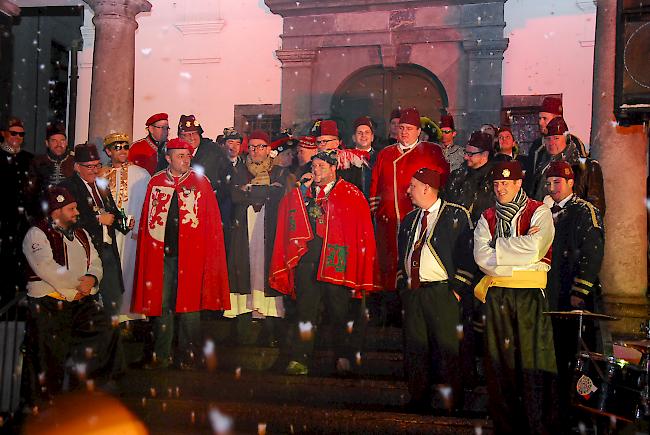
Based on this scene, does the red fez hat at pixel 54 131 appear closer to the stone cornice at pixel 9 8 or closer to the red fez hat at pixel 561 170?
the stone cornice at pixel 9 8

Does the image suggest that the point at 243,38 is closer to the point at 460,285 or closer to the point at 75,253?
the point at 75,253

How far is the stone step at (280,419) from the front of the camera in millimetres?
6352

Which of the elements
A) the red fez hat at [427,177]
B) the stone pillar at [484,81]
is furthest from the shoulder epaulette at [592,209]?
the stone pillar at [484,81]

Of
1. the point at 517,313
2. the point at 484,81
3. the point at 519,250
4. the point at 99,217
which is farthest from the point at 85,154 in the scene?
the point at 484,81

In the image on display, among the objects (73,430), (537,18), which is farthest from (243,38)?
(73,430)

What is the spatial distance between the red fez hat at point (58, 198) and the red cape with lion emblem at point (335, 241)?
6.40 ft

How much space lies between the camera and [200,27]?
40.6 ft

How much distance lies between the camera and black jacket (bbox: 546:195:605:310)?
673 centimetres

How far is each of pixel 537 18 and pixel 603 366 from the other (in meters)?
6.38

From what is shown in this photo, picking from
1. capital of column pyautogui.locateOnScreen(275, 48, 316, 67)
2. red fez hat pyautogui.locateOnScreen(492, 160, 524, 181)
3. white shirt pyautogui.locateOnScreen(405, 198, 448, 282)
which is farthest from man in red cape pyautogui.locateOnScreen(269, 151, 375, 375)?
capital of column pyautogui.locateOnScreen(275, 48, 316, 67)

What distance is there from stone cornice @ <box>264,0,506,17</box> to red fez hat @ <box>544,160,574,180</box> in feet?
17.3

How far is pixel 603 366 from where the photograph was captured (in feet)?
19.1

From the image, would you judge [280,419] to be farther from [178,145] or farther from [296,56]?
[296,56]

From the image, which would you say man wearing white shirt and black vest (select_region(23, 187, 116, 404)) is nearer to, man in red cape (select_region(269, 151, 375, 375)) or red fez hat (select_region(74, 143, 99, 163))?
red fez hat (select_region(74, 143, 99, 163))
